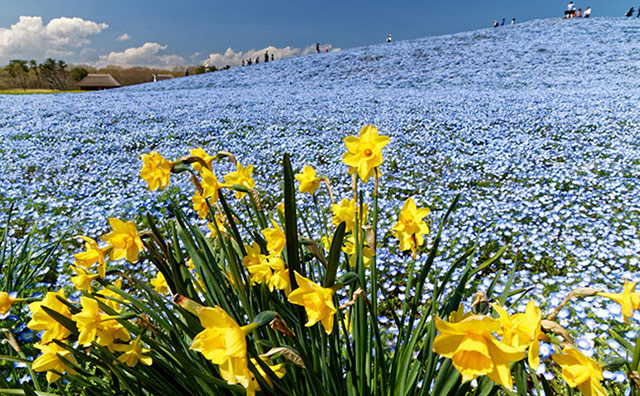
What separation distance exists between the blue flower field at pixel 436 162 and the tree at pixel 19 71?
8019cm

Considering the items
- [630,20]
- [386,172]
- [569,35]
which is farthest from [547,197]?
[630,20]

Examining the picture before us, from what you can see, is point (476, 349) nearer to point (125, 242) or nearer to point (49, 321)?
point (125, 242)

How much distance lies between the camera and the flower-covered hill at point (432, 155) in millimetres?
3953

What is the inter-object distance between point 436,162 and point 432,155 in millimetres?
482

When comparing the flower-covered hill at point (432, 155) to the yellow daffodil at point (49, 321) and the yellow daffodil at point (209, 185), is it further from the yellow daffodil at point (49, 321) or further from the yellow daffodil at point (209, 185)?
the yellow daffodil at point (49, 321)

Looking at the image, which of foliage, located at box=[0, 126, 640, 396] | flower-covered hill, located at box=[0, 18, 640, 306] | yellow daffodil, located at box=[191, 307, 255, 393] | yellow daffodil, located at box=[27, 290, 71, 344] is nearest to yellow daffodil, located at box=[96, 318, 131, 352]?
foliage, located at box=[0, 126, 640, 396]

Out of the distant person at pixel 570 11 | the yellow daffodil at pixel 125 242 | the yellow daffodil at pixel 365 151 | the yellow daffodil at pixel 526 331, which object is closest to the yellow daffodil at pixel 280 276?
the yellow daffodil at pixel 365 151

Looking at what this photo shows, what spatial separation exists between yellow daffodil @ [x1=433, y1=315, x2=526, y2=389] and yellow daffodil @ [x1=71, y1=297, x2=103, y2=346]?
97cm

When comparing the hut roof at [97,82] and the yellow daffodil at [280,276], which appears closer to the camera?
the yellow daffodil at [280,276]

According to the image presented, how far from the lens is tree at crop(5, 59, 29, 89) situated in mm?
73537

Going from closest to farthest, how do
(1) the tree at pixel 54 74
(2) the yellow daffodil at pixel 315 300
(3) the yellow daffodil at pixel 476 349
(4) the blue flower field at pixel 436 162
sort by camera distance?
(3) the yellow daffodil at pixel 476 349 → (2) the yellow daffodil at pixel 315 300 → (4) the blue flower field at pixel 436 162 → (1) the tree at pixel 54 74

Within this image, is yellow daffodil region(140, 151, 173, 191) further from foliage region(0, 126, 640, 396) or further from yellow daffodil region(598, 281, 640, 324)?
yellow daffodil region(598, 281, 640, 324)

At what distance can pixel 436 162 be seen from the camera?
6.65 meters

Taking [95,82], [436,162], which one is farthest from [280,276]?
[95,82]
